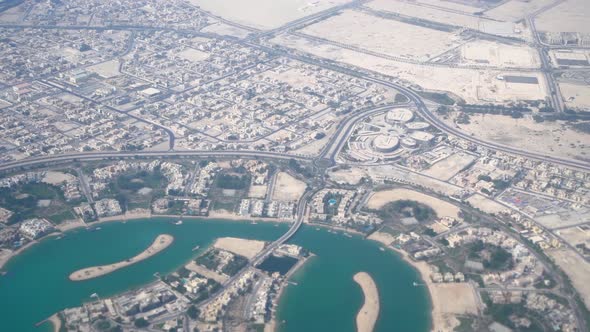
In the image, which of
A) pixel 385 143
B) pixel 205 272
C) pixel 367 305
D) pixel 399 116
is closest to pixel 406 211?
pixel 367 305

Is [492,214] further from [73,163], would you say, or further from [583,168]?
[73,163]

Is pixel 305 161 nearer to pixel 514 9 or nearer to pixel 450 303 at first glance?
pixel 450 303

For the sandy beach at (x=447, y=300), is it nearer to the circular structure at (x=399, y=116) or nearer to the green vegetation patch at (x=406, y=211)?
the green vegetation patch at (x=406, y=211)

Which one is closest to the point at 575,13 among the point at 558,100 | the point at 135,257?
the point at 558,100

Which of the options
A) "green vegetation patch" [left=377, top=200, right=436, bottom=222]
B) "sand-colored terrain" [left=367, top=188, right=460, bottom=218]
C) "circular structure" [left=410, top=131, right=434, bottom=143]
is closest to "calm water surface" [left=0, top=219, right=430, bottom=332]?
"green vegetation patch" [left=377, top=200, right=436, bottom=222]

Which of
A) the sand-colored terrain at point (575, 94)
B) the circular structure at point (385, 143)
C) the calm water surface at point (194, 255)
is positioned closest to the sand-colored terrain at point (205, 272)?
the calm water surface at point (194, 255)
